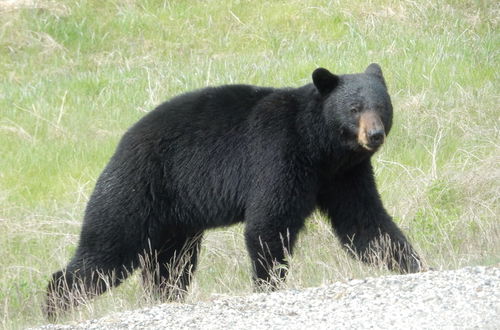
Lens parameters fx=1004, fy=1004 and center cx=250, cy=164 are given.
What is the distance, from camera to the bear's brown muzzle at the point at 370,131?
6.96 meters

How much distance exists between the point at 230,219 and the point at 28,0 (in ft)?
31.5

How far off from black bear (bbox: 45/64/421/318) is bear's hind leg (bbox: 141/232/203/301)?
0.14ft

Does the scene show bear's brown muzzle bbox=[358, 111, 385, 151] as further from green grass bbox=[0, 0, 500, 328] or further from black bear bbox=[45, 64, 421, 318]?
green grass bbox=[0, 0, 500, 328]

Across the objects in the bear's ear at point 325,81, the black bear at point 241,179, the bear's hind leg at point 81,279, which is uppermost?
the bear's ear at point 325,81

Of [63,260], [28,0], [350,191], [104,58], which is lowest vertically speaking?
[63,260]

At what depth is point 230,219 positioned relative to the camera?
7.68m

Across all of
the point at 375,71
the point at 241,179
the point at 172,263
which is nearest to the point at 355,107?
the point at 375,71

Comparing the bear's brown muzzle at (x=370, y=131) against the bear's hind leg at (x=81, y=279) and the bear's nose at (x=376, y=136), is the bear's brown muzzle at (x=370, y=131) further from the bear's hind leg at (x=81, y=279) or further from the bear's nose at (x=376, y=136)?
the bear's hind leg at (x=81, y=279)

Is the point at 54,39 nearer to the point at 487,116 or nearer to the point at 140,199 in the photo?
the point at 487,116

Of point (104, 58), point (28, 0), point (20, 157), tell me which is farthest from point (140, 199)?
point (28, 0)

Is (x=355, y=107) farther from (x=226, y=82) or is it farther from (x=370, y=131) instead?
(x=226, y=82)

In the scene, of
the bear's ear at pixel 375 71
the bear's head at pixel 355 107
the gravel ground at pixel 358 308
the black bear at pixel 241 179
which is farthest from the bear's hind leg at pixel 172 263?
the gravel ground at pixel 358 308

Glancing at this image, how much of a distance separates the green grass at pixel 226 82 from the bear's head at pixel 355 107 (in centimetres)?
95

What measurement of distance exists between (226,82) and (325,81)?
5.63m
